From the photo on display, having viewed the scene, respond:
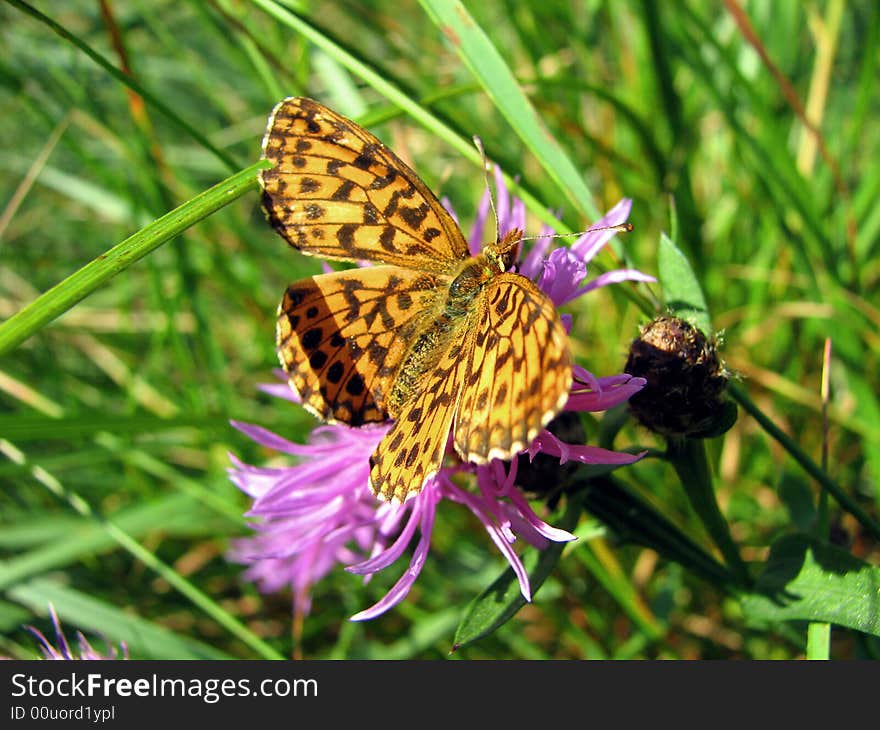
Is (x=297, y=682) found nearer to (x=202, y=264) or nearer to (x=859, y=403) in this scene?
(x=859, y=403)

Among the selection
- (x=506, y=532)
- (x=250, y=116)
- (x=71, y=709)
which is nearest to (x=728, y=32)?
(x=250, y=116)

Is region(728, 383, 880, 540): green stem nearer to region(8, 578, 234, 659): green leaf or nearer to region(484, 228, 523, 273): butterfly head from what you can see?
region(484, 228, 523, 273): butterfly head

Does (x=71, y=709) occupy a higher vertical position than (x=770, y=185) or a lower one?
lower


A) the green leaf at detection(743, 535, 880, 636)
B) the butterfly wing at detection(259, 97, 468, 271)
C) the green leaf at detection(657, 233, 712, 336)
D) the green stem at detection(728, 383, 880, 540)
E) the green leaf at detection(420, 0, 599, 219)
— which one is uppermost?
the green leaf at detection(420, 0, 599, 219)

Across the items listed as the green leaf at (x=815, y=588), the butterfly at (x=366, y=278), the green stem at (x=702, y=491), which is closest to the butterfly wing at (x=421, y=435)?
the butterfly at (x=366, y=278)

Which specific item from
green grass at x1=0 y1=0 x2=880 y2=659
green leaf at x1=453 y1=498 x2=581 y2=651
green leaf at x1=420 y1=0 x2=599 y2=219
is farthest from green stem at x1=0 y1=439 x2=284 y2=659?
green leaf at x1=420 y1=0 x2=599 y2=219

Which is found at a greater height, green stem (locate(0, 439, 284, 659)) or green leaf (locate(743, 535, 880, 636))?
green stem (locate(0, 439, 284, 659))

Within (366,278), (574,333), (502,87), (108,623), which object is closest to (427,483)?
(366,278)
